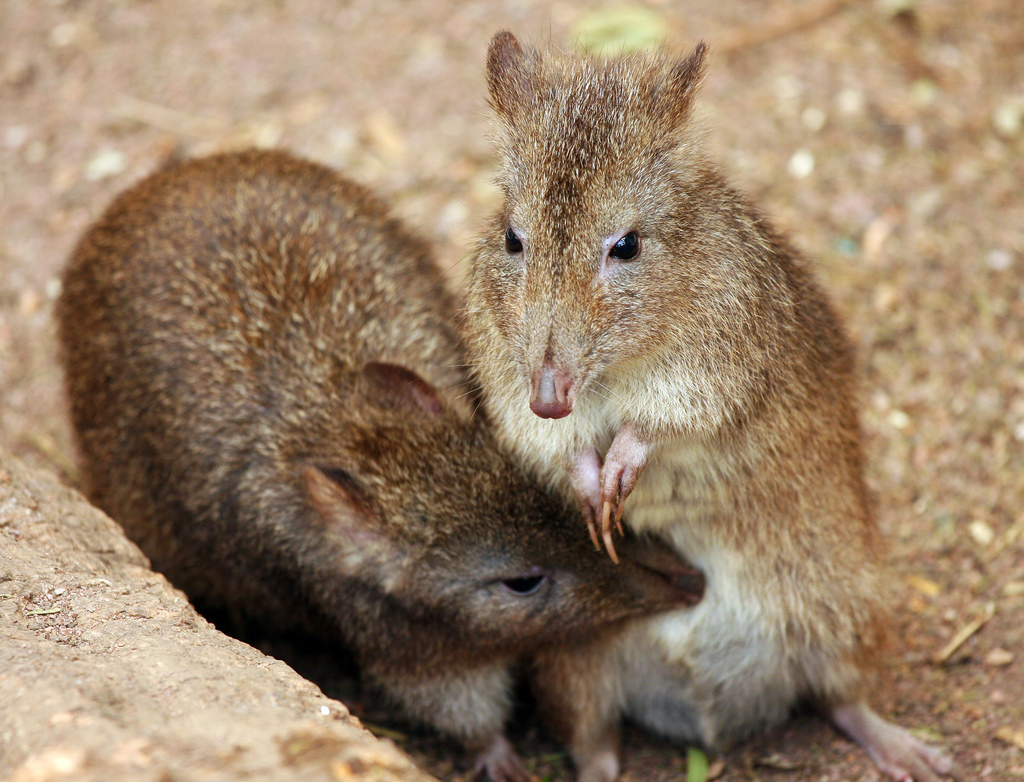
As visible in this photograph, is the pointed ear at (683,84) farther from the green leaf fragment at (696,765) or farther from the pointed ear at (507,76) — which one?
the green leaf fragment at (696,765)

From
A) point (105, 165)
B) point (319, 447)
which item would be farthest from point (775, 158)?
point (105, 165)

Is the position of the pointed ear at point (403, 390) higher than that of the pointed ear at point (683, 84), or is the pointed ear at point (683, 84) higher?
the pointed ear at point (683, 84)

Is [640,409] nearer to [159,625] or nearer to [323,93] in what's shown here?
[159,625]

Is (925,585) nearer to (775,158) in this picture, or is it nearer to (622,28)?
(775,158)

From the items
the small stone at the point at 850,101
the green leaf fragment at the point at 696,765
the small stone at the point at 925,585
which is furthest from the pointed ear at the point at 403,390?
the small stone at the point at 850,101

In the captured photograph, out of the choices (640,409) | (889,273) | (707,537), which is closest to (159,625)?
(640,409)

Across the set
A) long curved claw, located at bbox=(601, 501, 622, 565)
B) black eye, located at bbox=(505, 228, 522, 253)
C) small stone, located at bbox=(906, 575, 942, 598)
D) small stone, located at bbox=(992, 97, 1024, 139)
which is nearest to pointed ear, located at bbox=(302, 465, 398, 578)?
long curved claw, located at bbox=(601, 501, 622, 565)
